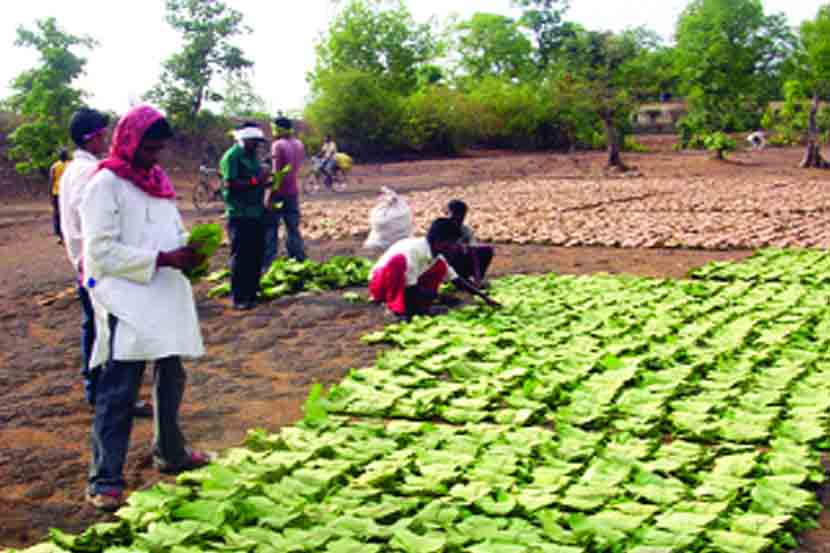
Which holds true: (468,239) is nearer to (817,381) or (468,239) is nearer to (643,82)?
(817,381)

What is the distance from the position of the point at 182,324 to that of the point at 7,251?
404 inches

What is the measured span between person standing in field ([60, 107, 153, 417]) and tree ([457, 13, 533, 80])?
55078 mm

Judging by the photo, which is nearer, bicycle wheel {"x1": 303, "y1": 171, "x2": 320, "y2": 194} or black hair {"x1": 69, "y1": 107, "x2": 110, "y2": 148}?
black hair {"x1": 69, "y1": 107, "x2": 110, "y2": 148}

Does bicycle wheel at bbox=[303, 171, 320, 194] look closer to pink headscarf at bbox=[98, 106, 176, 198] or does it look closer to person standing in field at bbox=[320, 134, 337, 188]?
person standing in field at bbox=[320, 134, 337, 188]

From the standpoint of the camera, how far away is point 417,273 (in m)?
6.36

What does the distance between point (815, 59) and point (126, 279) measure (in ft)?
68.9

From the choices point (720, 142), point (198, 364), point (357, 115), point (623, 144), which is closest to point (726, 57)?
point (720, 142)

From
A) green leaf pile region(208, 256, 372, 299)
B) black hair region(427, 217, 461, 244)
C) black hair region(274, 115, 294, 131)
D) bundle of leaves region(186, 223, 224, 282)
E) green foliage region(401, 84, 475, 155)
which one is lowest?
green leaf pile region(208, 256, 372, 299)

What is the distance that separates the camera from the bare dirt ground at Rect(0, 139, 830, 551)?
366cm

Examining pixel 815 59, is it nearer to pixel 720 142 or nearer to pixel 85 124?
pixel 720 142

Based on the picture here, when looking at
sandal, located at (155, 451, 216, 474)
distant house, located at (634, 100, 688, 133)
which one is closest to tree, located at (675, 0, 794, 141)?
distant house, located at (634, 100, 688, 133)

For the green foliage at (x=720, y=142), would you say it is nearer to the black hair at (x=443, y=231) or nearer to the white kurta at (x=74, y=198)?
the black hair at (x=443, y=231)

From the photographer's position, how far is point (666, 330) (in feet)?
18.3

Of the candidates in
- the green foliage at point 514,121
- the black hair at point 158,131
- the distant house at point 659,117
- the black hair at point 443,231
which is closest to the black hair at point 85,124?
the black hair at point 158,131
